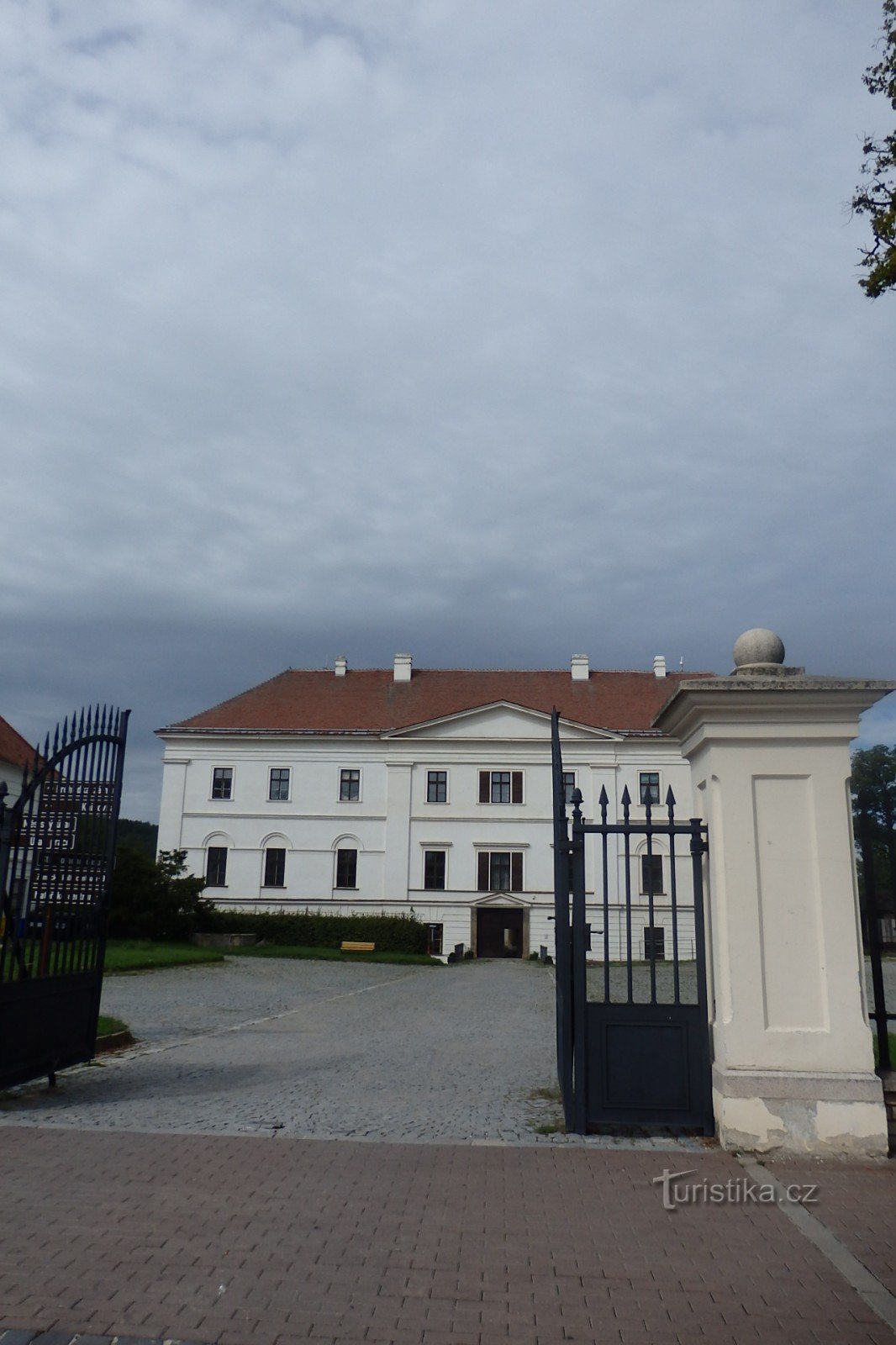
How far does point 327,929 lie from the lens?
42.2 metres

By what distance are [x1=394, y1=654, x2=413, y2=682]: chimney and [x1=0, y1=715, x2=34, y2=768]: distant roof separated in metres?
18.0

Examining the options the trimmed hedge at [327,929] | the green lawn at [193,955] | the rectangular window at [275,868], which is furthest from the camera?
the rectangular window at [275,868]

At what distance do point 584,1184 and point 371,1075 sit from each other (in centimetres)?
433

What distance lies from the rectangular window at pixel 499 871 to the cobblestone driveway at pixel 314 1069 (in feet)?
79.2

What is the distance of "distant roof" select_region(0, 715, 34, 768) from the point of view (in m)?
47.6

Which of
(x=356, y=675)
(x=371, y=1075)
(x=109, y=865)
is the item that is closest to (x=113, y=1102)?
(x=109, y=865)

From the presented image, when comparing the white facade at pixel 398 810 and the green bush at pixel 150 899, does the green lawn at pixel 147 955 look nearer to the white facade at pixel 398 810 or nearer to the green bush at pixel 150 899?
Result: the green bush at pixel 150 899

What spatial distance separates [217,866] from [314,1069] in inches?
1468

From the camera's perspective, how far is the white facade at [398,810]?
44812mm

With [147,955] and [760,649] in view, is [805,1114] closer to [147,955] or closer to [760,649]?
[760,649]

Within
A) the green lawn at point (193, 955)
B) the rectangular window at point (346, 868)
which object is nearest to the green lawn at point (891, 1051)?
the green lawn at point (193, 955)

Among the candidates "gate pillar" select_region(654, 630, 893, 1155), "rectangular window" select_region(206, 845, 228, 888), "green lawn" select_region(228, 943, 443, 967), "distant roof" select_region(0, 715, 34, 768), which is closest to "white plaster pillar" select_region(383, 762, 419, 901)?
"green lawn" select_region(228, 943, 443, 967)

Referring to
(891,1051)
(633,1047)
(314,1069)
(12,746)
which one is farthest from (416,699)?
(633,1047)

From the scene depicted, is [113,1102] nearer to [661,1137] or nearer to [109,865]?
[109,865]
